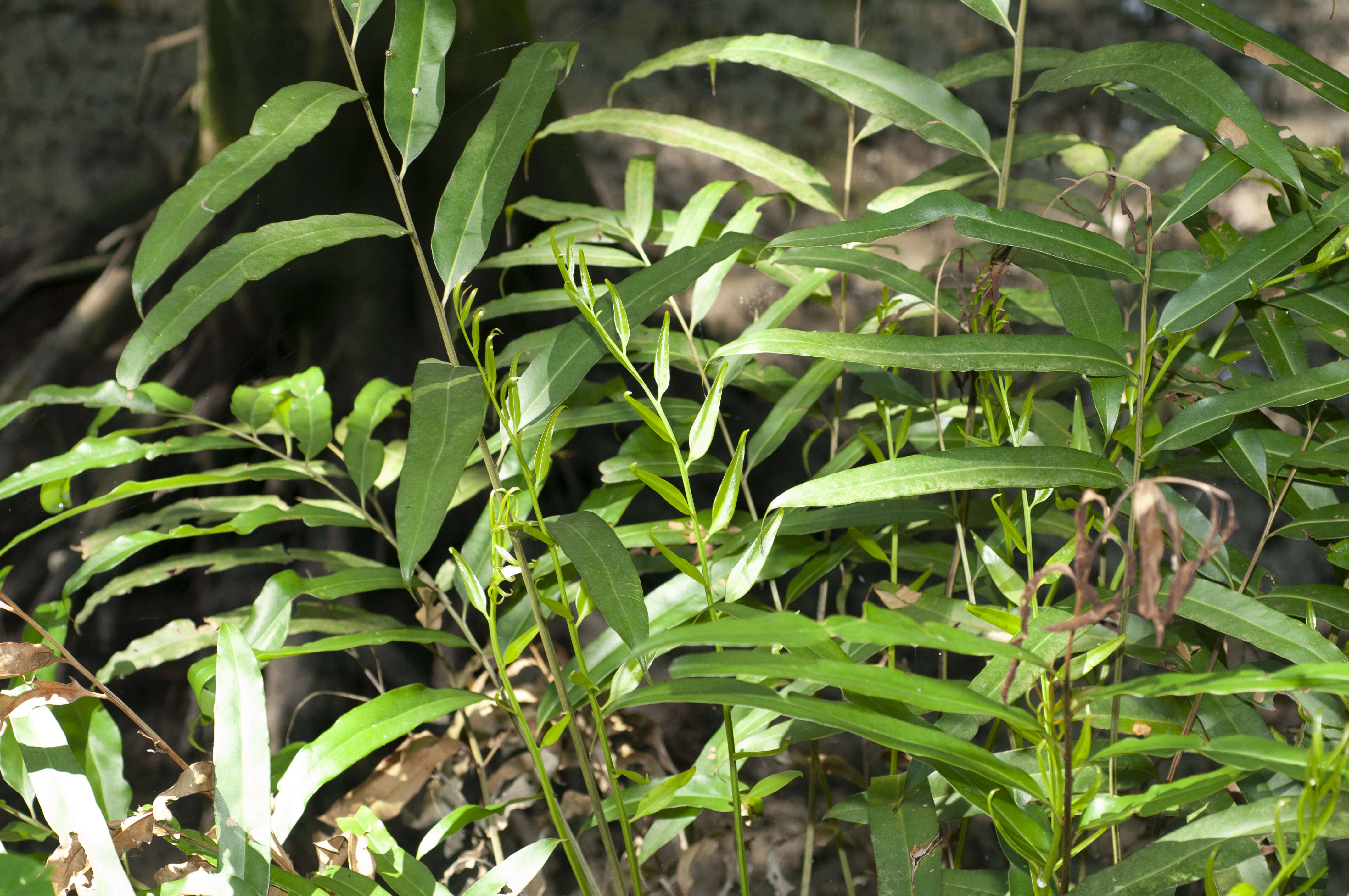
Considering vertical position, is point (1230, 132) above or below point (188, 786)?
above

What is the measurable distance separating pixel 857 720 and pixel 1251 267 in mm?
409

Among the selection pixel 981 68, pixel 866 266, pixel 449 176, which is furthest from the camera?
pixel 449 176

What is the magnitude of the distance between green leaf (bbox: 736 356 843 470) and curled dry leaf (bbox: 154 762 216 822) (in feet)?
1.60

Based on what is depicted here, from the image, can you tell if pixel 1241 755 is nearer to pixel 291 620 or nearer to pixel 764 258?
pixel 764 258

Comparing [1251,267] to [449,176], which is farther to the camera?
[449,176]

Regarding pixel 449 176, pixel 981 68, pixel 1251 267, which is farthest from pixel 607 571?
pixel 449 176

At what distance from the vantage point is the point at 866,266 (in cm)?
71

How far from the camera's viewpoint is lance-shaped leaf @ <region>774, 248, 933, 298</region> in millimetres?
689

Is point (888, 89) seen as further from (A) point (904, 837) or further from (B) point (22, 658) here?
(B) point (22, 658)

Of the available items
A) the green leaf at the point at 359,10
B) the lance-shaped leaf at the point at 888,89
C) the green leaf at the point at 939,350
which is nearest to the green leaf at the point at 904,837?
the green leaf at the point at 939,350

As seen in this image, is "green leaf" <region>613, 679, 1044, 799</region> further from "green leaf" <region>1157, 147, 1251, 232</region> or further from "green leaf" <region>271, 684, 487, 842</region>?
"green leaf" <region>1157, 147, 1251, 232</region>

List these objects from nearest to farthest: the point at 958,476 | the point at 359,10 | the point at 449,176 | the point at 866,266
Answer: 1. the point at 958,476
2. the point at 359,10
3. the point at 866,266
4. the point at 449,176

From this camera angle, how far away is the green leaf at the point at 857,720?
407 mm

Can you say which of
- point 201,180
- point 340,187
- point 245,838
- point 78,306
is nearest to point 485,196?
point 201,180
